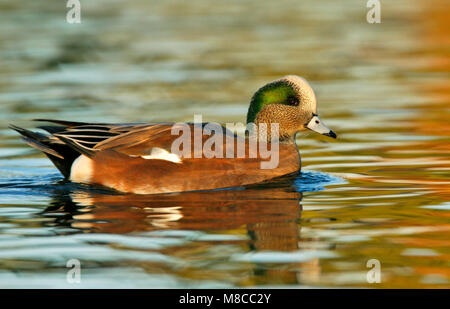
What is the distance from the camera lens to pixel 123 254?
560cm

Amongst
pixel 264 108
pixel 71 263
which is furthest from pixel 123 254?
pixel 264 108

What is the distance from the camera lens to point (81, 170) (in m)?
7.93

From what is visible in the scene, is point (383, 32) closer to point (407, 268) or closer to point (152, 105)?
point (152, 105)

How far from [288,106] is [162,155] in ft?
4.51

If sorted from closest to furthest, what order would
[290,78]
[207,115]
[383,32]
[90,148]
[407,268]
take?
[407,268], [90,148], [290,78], [207,115], [383,32]

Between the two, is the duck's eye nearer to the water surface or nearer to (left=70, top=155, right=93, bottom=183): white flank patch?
the water surface

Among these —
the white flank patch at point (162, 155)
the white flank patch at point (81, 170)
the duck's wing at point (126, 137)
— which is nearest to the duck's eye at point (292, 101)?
the duck's wing at point (126, 137)

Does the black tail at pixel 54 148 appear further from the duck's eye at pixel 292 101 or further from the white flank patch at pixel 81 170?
the duck's eye at pixel 292 101

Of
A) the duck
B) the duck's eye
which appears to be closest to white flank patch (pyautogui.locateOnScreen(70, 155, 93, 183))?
the duck

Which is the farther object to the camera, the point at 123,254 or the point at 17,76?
the point at 17,76

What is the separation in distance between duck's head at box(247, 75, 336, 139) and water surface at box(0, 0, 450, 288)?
448 mm

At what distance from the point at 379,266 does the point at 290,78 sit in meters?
3.27

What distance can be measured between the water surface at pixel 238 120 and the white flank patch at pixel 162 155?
35 centimetres

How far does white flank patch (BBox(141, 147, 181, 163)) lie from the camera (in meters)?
7.68
